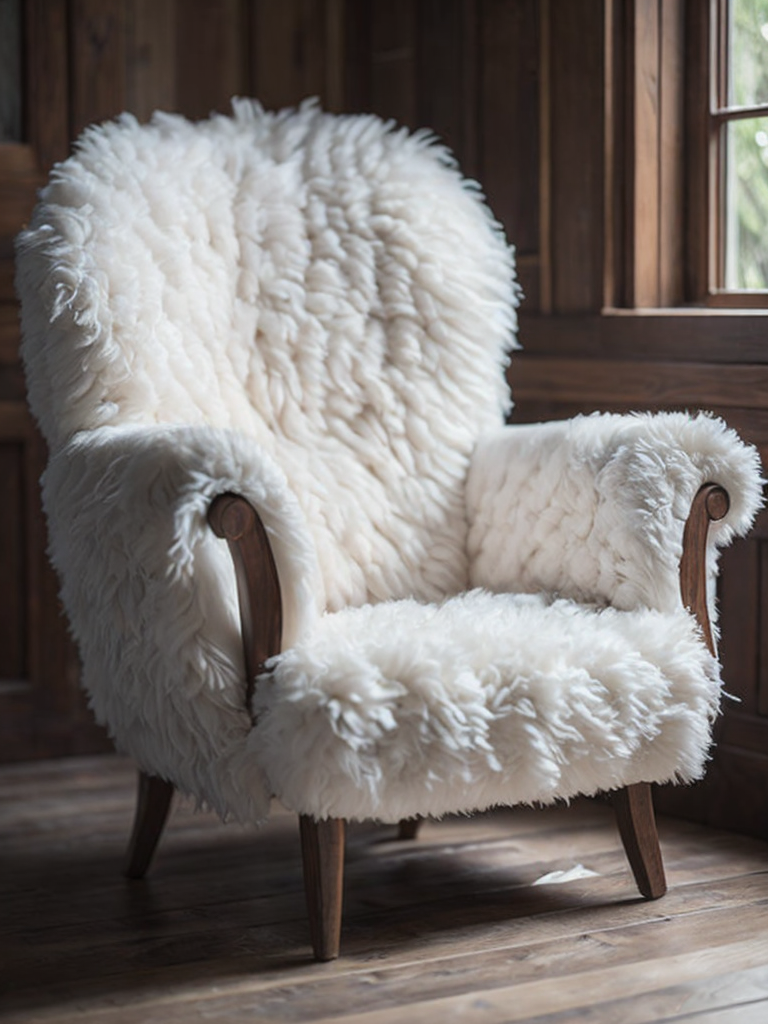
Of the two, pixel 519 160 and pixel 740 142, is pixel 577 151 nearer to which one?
pixel 519 160

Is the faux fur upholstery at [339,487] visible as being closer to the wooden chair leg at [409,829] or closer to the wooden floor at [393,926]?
the wooden floor at [393,926]

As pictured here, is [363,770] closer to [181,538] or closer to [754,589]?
[181,538]

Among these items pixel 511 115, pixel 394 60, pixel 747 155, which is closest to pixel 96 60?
pixel 394 60

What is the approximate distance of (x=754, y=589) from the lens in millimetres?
2379

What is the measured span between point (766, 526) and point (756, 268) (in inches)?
18.1

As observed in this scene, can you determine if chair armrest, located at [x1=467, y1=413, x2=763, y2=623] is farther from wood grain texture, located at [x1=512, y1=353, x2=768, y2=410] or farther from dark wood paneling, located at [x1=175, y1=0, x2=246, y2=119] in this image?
dark wood paneling, located at [x1=175, y1=0, x2=246, y2=119]

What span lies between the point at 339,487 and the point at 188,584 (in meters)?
0.48

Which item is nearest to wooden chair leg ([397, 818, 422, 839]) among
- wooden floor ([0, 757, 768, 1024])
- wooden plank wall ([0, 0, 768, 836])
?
wooden floor ([0, 757, 768, 1024])

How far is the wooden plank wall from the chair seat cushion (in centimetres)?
52

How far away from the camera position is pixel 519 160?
110 inches

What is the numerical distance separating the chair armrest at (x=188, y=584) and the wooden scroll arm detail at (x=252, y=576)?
0.04 ft

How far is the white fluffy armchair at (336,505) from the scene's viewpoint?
1790mm

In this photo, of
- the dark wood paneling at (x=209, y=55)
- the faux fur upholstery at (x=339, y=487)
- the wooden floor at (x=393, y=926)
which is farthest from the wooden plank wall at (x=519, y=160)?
the wooden floor at (x=393, y=926)

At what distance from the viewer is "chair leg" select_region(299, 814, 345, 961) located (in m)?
1.81
